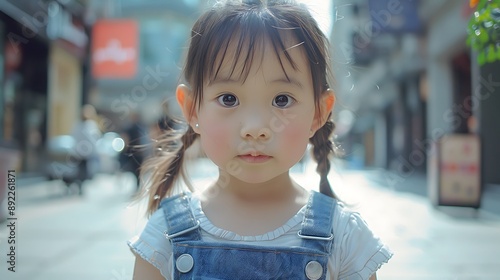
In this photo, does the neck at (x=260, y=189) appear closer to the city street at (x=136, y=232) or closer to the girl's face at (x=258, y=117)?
the girl's face at (x=258, y=117)

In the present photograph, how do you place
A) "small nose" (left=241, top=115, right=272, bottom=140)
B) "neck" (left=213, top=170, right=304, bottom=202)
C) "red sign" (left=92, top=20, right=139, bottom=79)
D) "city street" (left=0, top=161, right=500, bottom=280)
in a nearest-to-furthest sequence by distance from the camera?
"small nose" (left=241, top=115, right=272, bottom=140) < "neck" (left=213, top=170, right=304, bottom=202) < "city street" (left=0, top=161, right=500, bottom=280) < "red sign" (left=92, top=20, right=139, bottom=79)

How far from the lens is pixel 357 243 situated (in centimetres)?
130

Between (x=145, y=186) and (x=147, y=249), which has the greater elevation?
(x=145, y=186)

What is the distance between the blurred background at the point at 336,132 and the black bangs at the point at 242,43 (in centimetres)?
22

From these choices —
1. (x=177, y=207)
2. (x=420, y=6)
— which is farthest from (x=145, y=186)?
(x=420, y=6)

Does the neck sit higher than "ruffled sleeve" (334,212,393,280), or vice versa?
the neck

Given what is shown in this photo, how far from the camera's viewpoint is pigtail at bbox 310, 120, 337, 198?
1629 millimetres

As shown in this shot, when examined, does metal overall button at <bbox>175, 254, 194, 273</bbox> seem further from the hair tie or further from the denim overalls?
the hair tie

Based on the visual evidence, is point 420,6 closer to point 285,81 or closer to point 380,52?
point 380,52

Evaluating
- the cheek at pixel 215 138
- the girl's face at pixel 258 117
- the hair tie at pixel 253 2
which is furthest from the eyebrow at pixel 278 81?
the hair tie at pixel 253 2

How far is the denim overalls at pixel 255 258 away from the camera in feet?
4.08

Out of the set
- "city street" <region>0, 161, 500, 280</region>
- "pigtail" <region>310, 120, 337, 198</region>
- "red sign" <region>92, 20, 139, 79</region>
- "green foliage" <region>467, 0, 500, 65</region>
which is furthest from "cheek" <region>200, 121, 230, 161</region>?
Result: "red sign" <region>92, 20, 139, 79</region>

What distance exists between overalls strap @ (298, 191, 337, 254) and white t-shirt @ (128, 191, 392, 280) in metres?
0.02

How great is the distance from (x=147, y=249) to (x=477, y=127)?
7.56 metres
